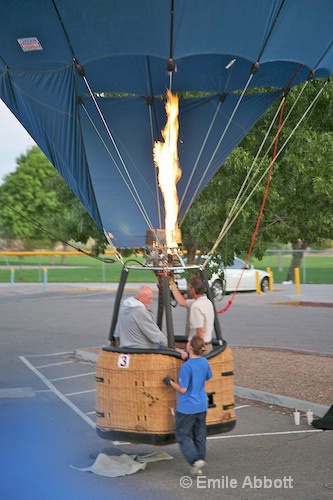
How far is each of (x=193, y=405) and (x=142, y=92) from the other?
18.0 ft

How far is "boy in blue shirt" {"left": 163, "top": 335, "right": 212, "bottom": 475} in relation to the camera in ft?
27.2

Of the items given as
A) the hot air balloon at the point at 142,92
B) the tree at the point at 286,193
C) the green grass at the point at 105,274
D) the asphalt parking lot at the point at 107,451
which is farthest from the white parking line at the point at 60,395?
the green grass at the point at 105,274

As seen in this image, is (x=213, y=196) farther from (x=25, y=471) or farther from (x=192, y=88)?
(x=25, y=471)

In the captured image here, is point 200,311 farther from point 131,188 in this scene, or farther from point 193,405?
point 131,188

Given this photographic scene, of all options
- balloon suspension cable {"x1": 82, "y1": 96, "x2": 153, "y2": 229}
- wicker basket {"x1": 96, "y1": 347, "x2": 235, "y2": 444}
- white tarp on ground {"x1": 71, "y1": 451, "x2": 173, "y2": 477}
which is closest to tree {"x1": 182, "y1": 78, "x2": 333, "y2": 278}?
balloon suspension cable {"x1": 82, "y1": 96, "x2": 153, "y2": 229}

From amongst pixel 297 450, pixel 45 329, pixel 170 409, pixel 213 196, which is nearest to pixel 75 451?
pixel 170 409

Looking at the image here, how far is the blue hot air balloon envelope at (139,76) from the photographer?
10.3 m

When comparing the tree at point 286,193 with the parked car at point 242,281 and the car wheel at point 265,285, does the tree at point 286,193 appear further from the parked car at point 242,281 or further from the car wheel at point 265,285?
the car wheel at point 265,285

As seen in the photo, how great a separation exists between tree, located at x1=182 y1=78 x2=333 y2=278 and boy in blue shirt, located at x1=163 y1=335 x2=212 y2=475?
5962mm

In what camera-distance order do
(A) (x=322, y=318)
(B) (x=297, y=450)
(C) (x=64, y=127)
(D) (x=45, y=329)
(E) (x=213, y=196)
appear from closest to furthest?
(B) (x=297, y=450), (C) (x=64, y=127), (E) (x=213, y=196), (D) (x=45, y=329), (A) (x=322, y=318)

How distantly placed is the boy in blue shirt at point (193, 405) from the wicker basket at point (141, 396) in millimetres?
207

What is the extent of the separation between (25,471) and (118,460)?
38.4 inches

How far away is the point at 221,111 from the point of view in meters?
12.5

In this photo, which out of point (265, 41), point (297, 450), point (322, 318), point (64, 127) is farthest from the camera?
point (322, 318)
